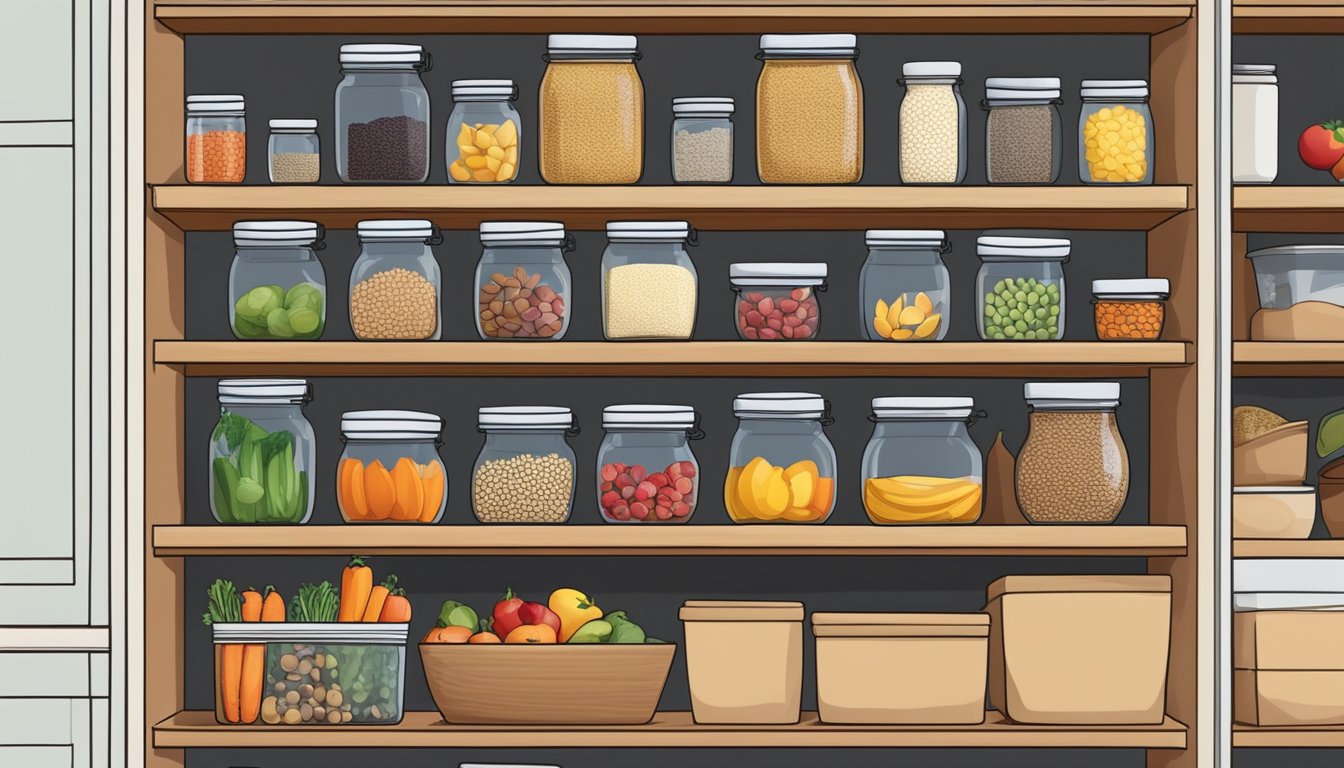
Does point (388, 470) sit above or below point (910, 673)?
above

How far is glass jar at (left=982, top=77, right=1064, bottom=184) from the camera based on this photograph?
2.19m

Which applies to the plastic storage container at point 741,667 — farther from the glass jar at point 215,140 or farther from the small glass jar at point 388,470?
the glass jar at point 215,140

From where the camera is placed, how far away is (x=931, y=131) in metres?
2.18

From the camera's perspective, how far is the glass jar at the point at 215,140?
218cm

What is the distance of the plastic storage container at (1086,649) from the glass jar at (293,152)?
1.38 metres

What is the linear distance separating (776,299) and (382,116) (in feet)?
2.41


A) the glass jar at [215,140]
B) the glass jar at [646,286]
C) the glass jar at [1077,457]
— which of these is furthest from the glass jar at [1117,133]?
the glass jar at [215,140]

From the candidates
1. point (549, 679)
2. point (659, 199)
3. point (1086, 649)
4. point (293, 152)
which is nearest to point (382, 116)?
point (293, 152)

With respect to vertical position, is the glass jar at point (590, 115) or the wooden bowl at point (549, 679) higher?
the glass jar at point (590, 115)

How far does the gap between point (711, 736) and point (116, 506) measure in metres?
1.04

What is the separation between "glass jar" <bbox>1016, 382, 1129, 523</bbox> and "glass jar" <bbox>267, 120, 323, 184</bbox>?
4.18 ft

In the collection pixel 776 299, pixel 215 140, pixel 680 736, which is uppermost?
pixel 215 140

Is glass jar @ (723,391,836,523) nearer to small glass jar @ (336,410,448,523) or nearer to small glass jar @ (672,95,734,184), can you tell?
small glass jar @ (672,95,734,184)

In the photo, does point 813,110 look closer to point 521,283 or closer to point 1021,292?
point 1021,292
